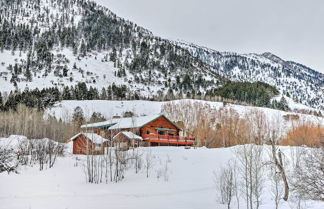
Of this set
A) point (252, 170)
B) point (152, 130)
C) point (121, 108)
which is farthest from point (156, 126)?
point (121, 108)

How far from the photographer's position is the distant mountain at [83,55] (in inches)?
4990

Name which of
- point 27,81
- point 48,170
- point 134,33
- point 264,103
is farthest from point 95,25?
point 48,170

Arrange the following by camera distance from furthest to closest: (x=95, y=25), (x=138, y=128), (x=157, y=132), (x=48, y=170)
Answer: (x=95, y=25) < (x=157, y=132) < (x=138, y=128) < (x=48, y=170)

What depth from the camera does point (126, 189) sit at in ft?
73.7

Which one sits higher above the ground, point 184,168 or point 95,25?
point 95,25

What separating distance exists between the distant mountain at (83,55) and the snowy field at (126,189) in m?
92.0

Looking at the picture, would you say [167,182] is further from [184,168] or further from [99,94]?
[99,94]

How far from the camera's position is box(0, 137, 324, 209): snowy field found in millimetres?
17875

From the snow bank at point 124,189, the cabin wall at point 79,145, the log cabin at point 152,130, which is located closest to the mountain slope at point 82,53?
the log cabin at point 152,130

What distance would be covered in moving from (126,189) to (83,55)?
133 m

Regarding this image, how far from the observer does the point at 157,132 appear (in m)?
49.1

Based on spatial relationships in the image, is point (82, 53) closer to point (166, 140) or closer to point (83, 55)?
point (83, 55)

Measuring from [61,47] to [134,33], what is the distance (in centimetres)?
4962

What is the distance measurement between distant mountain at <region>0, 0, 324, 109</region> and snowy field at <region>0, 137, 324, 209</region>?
9201cm
